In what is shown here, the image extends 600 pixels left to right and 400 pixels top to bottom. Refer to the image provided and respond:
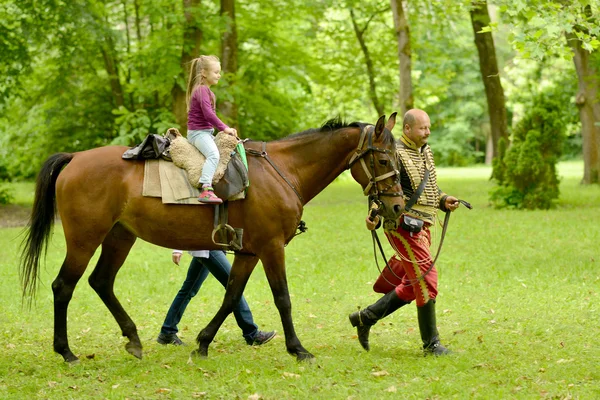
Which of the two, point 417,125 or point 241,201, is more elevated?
point 417,125

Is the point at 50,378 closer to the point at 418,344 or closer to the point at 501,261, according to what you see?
the point at 418,344

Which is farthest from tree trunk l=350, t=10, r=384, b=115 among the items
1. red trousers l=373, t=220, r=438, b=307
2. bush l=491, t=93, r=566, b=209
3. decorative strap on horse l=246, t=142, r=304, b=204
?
red trousers l=373, t=220, r=438, b=307

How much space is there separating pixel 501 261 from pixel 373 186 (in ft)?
21.3

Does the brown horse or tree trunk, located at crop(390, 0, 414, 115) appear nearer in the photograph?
the brown horse

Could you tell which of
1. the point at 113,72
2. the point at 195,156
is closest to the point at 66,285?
the point at 195,156

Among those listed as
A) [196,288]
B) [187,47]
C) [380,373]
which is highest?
[187,47]

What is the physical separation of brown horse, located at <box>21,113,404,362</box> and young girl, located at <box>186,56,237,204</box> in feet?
0.98

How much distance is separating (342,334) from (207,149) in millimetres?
2627

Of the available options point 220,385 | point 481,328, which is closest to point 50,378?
point 220,385

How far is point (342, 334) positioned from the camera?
326 inches

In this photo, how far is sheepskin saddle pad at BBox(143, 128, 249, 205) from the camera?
681 cm

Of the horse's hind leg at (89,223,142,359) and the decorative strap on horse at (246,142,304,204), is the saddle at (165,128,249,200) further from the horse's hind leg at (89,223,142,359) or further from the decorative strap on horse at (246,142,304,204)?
the horse's hind leg at (89,223,142,359)

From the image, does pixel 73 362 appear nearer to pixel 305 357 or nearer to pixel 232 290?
pixel 232 290

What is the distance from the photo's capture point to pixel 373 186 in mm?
6707
